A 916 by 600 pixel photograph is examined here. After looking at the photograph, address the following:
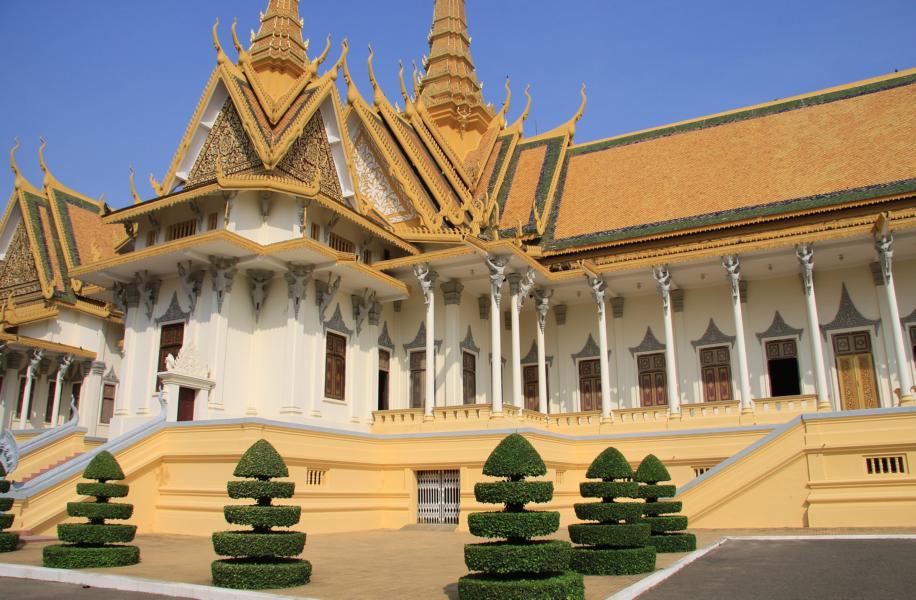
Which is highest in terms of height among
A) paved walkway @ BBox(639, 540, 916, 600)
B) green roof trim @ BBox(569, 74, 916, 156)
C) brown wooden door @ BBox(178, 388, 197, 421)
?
green roof trim @ BBox(569, 74, 916, 156)

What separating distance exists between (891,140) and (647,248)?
6.63 meters

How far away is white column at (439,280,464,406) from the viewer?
742 inches

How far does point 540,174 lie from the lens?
2442 centimetres

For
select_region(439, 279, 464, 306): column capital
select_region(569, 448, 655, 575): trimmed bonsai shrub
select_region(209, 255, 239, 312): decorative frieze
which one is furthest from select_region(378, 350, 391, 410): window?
select_region(569, 448, 655, 575): trimmed bonsai shrub

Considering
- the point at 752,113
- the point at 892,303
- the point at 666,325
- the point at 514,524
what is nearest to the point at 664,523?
the point at 514,524

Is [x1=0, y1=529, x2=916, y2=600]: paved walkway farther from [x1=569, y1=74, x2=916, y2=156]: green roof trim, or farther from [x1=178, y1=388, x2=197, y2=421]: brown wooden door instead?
[x1=569, y1=74, x2=916, y2=156]: green roof trim

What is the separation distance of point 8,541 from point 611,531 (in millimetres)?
7859

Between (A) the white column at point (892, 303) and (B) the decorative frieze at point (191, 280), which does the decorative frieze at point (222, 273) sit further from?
(A) the white column at point (892, 303)

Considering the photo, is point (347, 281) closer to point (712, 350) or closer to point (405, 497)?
point (405, 497)

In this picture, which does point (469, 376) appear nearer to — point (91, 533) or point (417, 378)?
point (417, 378)

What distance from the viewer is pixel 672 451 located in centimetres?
1641

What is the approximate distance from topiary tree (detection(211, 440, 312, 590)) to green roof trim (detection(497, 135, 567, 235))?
14584mm

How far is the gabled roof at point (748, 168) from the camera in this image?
64.2 ft

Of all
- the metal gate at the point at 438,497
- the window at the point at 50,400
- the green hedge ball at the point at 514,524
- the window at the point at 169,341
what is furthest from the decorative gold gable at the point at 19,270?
the green hedge ball at the point at 514,524
